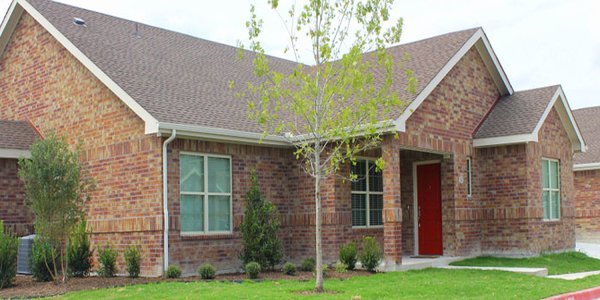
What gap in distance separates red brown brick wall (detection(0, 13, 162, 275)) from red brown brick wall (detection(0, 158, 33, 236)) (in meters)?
1.33

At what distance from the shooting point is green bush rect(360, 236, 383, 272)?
1459cm

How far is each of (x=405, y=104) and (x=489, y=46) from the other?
191 inches

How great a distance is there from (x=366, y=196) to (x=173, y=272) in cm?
561

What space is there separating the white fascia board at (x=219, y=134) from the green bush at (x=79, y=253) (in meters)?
2.84

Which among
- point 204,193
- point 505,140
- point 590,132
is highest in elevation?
point 590,132

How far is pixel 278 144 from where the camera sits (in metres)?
16.2

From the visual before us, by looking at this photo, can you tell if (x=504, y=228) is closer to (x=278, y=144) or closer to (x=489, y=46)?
(x=489, y=46)

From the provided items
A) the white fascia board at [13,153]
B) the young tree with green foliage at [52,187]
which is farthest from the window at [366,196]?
the white fascia board at [13,153]

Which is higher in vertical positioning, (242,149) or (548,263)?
(242,149)

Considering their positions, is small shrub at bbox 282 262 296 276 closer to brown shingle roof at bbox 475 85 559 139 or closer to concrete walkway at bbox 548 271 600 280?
concrete walkway at bbox 548 271 600 280

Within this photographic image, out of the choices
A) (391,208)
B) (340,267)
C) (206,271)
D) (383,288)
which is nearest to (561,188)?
(391,208)

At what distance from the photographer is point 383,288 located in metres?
11.7

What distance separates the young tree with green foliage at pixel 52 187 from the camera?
521 inches

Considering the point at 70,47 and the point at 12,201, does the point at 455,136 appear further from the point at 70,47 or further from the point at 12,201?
the point at 12,201
